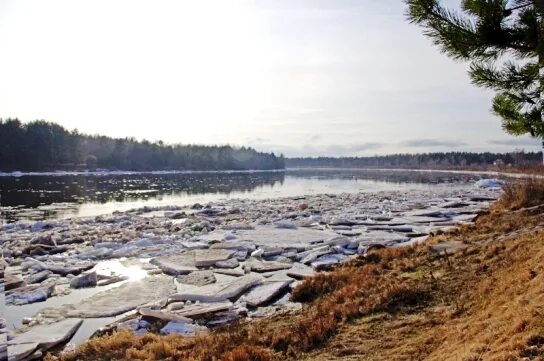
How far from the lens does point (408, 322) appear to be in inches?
245

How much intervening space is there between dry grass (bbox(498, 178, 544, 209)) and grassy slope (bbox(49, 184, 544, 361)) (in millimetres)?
9352

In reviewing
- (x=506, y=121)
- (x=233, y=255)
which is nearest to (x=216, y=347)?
(x=506, y=121)

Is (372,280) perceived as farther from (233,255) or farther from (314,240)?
(314,240)

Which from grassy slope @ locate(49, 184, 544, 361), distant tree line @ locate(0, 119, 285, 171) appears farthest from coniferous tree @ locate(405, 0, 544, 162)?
distant tree line @ locate(0, 119, 285, 171)

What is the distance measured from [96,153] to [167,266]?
356ft

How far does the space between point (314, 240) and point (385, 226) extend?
435 cm

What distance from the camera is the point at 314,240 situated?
1672 cm

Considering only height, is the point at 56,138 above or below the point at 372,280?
above

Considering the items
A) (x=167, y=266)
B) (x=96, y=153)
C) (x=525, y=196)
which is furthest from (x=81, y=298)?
(x=96, y=153)

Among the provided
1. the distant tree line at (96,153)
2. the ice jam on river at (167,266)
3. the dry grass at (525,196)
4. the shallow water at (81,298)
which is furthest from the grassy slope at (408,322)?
the distant tree line at (96,153)

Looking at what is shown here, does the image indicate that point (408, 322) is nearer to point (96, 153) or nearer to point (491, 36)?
point (491, 36)

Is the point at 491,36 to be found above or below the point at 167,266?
above

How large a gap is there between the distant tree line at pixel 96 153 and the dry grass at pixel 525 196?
85.4m

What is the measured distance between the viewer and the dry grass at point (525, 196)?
694 inches
